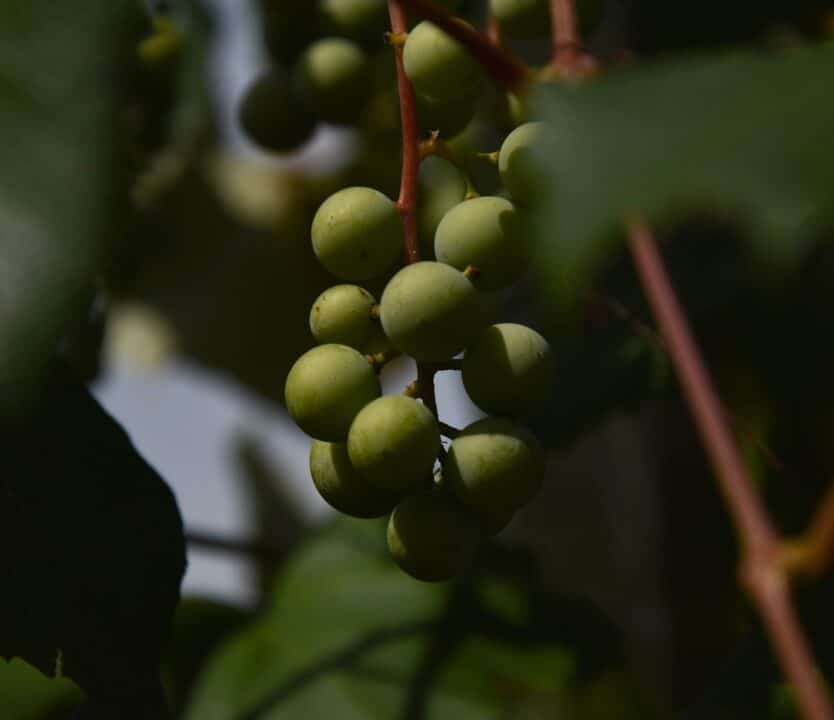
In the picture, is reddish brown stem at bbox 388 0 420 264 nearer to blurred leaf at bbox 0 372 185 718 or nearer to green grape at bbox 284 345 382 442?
green grape at bbox 284 345 382 442

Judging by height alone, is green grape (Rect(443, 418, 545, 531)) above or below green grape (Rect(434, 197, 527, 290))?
below

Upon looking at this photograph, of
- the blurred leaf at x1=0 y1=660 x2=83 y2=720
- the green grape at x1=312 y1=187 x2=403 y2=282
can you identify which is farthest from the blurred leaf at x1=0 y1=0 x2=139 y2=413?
the blurred leaf at x1=0 y1=660 x2=83 y2=720

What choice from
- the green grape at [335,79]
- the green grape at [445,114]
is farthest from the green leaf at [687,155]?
the green grape at [335,79]

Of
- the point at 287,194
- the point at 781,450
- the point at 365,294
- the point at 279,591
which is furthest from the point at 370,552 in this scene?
the point at 287,194

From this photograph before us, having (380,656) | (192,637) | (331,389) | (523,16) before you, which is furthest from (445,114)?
(192,637)

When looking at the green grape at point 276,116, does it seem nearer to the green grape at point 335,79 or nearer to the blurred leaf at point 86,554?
the green grape at point 335,79

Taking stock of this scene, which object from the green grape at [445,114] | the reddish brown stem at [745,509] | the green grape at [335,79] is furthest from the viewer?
the green grape at [335,79]
